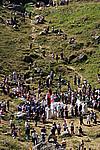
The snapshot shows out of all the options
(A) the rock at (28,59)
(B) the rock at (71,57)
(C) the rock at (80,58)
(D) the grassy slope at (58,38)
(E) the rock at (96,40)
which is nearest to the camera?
(D) the grassy slope at (58,38)

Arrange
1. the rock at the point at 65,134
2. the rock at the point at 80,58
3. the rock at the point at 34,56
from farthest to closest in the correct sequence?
the rock at the point at 80,58, the rock at the point at 34,56, the rock at the point at 65,134

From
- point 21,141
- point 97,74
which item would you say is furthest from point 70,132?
point 97,74

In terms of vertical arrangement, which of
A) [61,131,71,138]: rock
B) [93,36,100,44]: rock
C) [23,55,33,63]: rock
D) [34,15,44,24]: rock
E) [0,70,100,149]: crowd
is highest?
[34,15,44,24]: rock

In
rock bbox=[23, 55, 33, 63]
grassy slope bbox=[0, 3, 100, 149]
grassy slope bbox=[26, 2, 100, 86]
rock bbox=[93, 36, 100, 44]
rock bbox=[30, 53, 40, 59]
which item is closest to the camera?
grassy slope bbox=[0, 3, 100, 149]

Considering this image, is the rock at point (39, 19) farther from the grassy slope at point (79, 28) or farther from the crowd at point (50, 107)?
the crowd at point (50, 107)

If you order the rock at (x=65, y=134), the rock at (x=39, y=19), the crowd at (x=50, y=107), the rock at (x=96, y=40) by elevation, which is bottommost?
the rock at (x=65, y=134)

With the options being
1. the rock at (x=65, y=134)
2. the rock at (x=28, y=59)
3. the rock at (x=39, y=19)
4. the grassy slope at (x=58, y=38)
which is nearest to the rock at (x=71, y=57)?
the grassy slope at (x=58, y=38)

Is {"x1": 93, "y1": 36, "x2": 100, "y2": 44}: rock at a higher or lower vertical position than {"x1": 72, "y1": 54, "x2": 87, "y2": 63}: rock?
higher

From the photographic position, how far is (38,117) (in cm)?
5159

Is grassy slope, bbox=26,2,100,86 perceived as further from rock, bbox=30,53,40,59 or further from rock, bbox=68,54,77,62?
rock, bbox=30,53,40,59

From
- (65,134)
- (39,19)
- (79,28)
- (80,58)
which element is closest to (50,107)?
(65,134)

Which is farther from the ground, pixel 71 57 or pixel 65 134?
pixel 71 57

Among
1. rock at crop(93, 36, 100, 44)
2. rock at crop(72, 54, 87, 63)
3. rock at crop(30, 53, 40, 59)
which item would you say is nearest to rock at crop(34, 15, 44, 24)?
rock at crop(93, 36, 100, 44)

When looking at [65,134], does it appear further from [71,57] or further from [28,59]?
[71,57]
